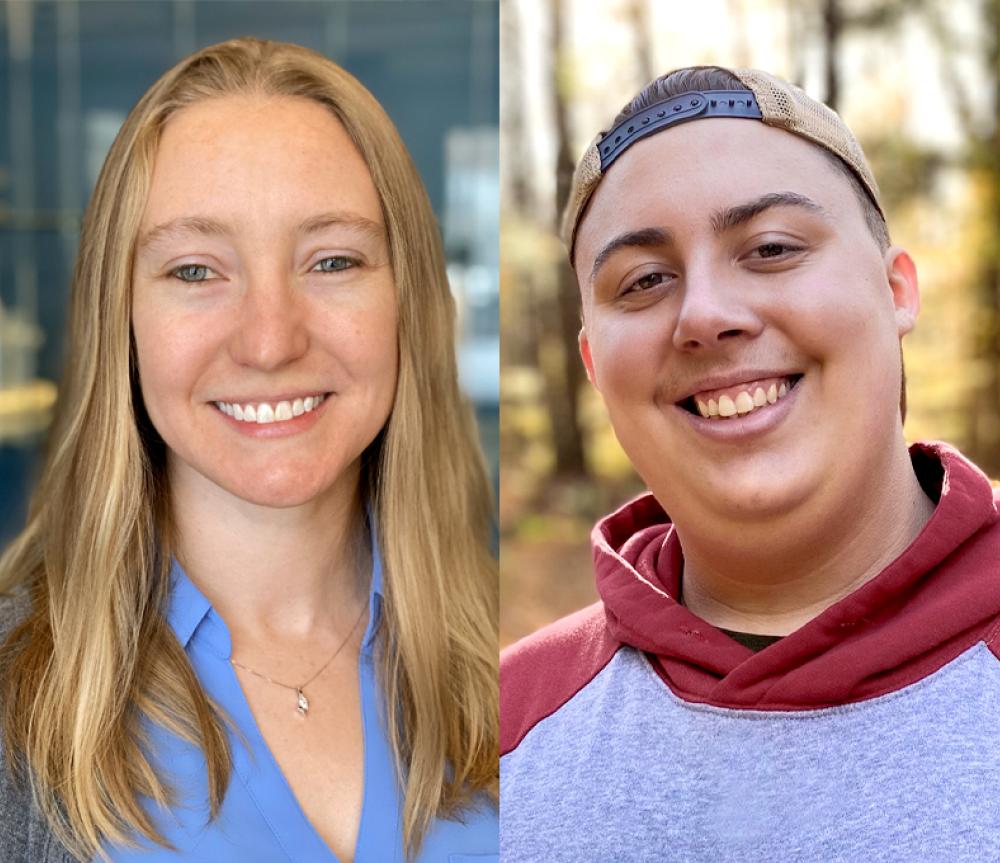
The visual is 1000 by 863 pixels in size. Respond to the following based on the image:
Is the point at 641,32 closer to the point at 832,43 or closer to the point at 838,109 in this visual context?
the point at 832,43

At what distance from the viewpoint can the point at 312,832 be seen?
157cm

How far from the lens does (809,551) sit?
140cm

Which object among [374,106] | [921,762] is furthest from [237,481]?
[921,762]

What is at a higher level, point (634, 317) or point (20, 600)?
point (634, 317)

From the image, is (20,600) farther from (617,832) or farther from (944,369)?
(944,369)

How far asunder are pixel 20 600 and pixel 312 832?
52 centimetres

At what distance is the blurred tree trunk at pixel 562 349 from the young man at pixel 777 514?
1.77 metres

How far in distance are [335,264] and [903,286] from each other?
77cm

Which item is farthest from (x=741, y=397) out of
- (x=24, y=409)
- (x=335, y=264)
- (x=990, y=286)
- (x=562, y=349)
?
(x=24, y=409)

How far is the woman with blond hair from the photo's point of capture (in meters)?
1.56

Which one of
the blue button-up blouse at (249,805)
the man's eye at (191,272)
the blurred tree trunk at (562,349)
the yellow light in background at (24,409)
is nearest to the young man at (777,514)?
the blue button-up blouse at (249,805)

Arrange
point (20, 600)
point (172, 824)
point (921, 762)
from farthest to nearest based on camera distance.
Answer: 1. point (20, 600)
2. point (172, 824)
3. point (921, 762)

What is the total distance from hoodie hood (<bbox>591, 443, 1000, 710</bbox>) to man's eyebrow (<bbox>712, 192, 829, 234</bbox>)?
0.34 m

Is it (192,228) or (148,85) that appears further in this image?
(148,85)
